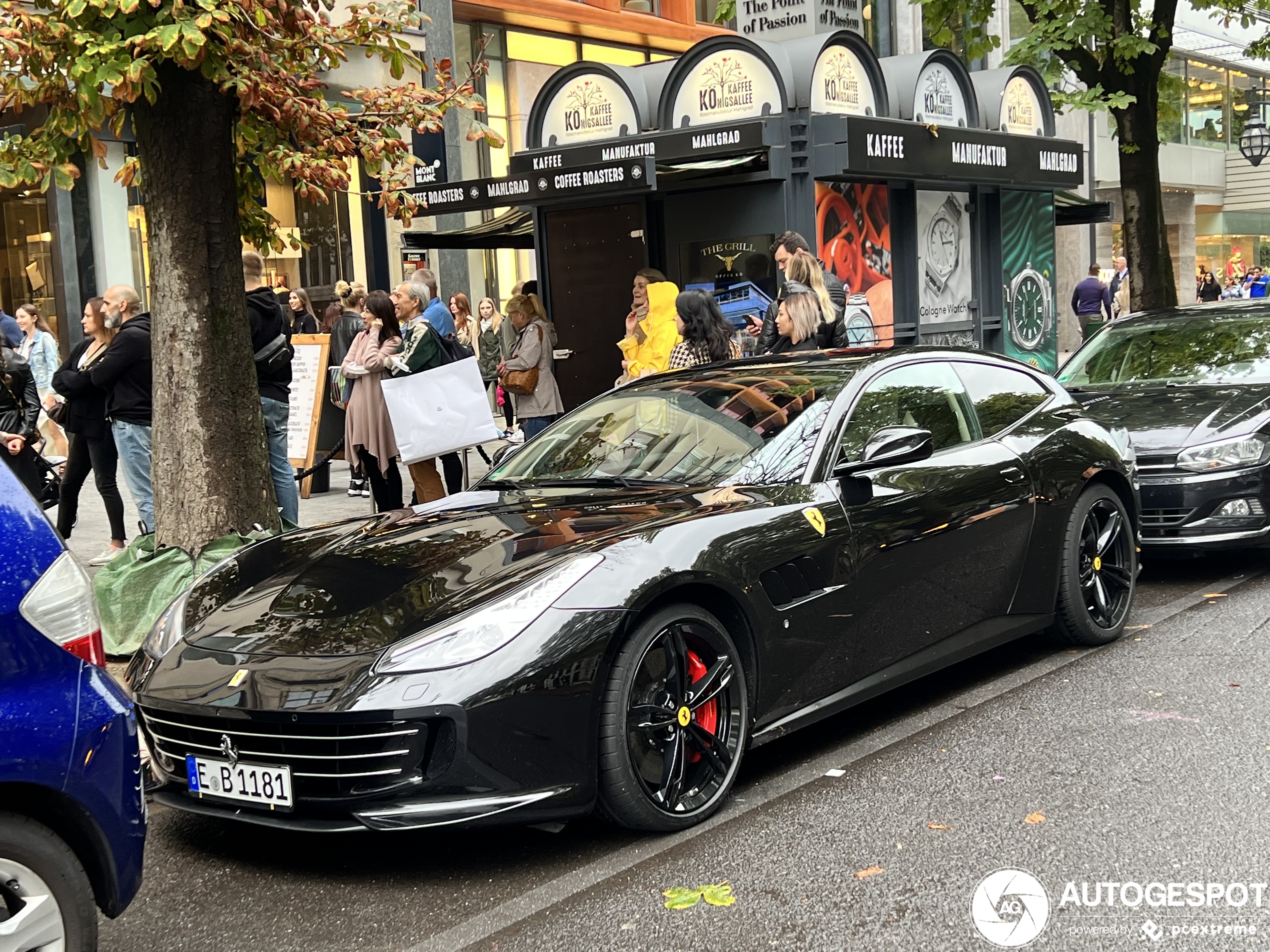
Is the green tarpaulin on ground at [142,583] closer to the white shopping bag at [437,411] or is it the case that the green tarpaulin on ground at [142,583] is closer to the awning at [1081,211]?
the white shopping bag at [437,411]

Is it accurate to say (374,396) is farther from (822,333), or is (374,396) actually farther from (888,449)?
(888,449)

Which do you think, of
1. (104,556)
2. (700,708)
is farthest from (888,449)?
(104,556)

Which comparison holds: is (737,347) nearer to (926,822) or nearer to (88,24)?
(88,24)

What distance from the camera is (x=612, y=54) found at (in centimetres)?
2234

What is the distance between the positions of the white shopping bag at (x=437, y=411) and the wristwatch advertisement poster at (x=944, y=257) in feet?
20.2

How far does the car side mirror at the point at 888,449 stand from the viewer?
5.10 metres

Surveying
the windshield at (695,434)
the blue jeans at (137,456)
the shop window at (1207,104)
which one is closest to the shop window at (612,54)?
the blue jeans at (137,456)

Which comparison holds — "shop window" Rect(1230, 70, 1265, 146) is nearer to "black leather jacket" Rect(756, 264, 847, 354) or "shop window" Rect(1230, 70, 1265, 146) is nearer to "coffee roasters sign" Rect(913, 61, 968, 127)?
"coffee roasters sign" Rect(913, 61, 968, 127)

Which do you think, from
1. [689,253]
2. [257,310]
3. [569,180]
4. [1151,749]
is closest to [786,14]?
[689,253]

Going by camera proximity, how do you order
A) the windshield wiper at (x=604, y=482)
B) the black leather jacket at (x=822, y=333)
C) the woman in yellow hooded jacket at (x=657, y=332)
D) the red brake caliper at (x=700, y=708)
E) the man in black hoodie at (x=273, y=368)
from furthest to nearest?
the woman in yellow hooded jacket at (x=657, y=332)
the black leather jacket at (x=822, y=333)
the man in black hoodie at (x=273, y=368)
the windshield wiper at (x=604, y=482)
the red brake caliper at (x=700, y=708)

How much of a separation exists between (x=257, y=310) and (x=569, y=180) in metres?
3.66

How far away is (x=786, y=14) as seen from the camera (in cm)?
1449

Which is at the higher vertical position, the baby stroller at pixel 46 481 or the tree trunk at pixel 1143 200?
the tree trunk at pixel 1143 200

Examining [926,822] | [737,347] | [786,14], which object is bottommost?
[926,822]
